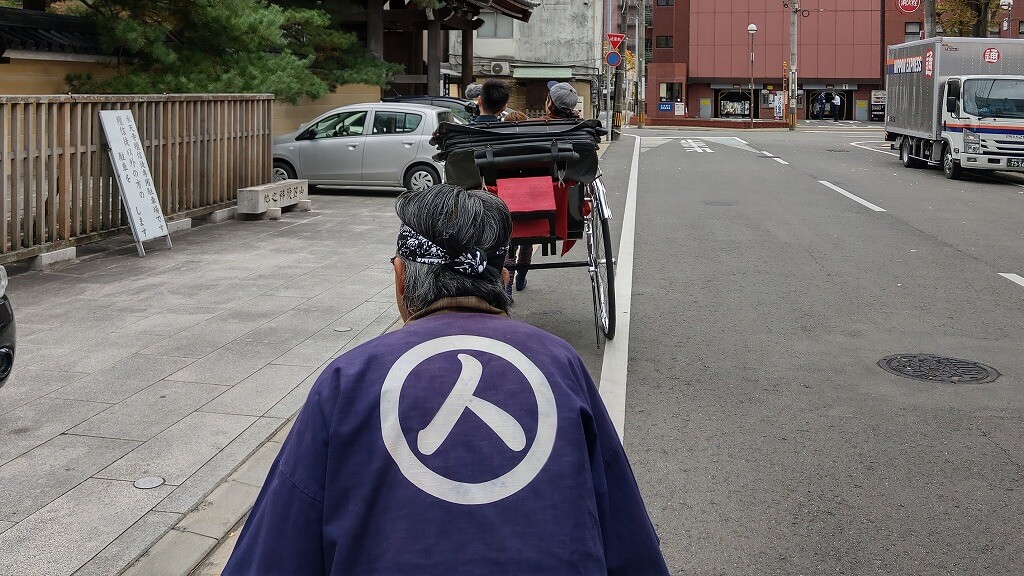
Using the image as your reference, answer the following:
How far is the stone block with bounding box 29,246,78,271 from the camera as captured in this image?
9680mm

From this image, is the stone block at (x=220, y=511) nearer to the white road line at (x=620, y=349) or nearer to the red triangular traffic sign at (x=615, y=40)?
the white road line at (x=620, y=349)

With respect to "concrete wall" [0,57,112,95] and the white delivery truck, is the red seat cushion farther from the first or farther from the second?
the white delivery truck

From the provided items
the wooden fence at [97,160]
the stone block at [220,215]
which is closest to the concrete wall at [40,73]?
the wooden fence at [97,160]

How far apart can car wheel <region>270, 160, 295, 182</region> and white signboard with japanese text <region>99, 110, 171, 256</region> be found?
5.85 metres

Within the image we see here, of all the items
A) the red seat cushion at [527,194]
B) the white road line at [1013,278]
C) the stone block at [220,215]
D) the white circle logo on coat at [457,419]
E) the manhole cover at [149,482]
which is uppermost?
the red seat cushion at [527,194]

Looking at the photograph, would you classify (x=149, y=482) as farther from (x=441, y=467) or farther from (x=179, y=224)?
(x=179, y=224)

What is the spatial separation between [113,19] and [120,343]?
25.6 ft

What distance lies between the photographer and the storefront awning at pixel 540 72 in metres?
49.7

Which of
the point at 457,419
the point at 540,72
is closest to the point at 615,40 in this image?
the point at 540,72

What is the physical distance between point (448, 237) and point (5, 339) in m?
3.64

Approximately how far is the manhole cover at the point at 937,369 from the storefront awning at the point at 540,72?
43.7 metres

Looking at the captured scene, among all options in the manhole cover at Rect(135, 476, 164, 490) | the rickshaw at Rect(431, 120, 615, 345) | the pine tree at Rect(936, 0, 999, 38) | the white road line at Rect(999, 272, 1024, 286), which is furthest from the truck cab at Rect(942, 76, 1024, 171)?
the manhole cover at Rect(135, 476, 164, 490)

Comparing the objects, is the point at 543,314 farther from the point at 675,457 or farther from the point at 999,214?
the point at 999,214

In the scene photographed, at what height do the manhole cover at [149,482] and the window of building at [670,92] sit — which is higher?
the window of building at [670,92]
